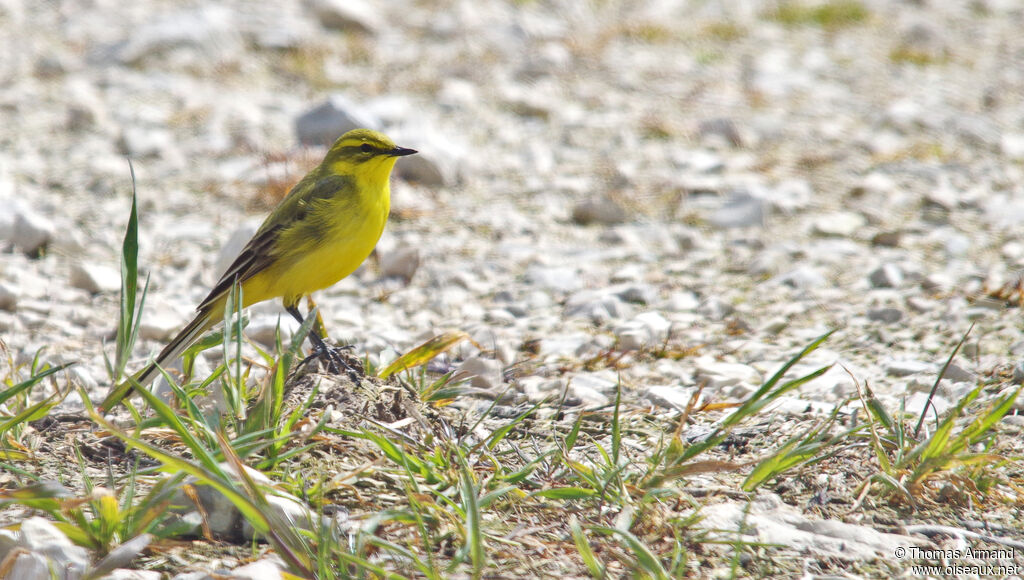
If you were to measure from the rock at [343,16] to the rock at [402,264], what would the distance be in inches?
208

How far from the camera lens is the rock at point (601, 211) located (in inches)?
284

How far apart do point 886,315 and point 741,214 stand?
1.84 meters

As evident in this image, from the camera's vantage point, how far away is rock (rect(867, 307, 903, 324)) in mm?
5426

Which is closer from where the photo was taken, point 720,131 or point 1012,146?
point 1012,146

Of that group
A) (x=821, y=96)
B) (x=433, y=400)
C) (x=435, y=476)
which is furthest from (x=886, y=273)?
(x=821, y=96)

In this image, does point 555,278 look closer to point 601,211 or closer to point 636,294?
point 636,294

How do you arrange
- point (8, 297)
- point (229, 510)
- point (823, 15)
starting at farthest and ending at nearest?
point (823, 15) < point (8, 297) < point (229, 510)

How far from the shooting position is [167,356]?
446 cm

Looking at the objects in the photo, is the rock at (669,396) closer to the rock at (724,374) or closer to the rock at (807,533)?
the rock at (724,374)

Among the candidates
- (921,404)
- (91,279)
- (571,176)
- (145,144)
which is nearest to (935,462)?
(921,404)

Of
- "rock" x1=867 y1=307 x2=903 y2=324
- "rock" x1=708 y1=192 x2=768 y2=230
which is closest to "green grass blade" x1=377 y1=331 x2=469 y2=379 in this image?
"rock" x1=867 y1=307 x2=903 y2=324

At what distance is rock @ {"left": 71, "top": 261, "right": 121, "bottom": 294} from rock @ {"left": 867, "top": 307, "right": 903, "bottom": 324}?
4252mm

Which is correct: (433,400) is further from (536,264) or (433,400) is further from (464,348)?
(536,264)

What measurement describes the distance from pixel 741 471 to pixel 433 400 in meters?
1.22
